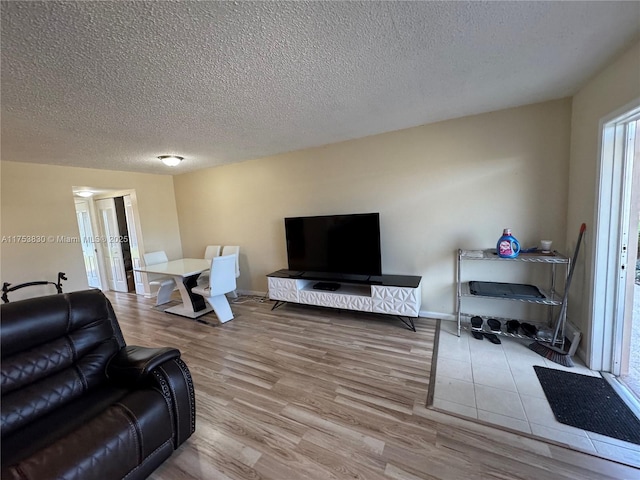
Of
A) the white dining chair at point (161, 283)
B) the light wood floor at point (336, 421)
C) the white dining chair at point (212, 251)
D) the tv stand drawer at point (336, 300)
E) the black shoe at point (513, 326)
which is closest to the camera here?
the light wood floor at point (336, 421)

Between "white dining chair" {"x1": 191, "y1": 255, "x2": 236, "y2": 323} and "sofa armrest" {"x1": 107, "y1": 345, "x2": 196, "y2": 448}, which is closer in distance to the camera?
"sofa armrest" {"x1": 107, "y1": 345, "x2": 196, "y2": 448}

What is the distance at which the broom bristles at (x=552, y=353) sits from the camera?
7.32 feet

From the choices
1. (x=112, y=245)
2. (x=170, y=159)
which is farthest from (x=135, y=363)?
(x=112, y=245)

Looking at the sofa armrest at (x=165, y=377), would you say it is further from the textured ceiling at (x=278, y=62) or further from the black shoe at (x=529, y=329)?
the black shoe at (x=529, y=329)

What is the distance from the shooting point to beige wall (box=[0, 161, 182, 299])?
334cm

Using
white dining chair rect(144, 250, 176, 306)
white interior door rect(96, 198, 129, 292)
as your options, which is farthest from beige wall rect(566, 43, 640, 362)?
white interior door rect(96, 198, 129, 292)

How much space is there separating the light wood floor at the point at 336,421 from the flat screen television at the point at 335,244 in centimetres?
85

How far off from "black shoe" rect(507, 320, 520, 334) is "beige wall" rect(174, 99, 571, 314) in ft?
1.97

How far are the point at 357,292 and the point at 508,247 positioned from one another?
1714mm

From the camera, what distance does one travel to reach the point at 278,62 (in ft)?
5.40

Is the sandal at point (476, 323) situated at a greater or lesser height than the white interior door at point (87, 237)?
lesser

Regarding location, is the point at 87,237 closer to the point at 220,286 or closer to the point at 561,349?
the point at 220,286

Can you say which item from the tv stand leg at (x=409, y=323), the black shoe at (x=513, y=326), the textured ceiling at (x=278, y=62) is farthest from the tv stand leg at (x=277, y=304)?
the black shoe at (x=513, y=326)

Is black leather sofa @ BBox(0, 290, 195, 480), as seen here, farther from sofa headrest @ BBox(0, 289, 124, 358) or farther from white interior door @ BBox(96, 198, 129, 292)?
white interior door @ BBox(96, 198, 129, 292)
